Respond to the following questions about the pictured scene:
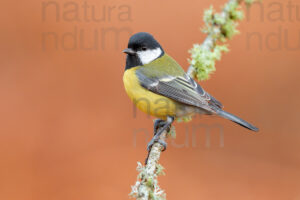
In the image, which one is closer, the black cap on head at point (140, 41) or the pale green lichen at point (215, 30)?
the pale green lichen at point (215, 30)

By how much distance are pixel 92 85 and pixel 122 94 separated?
0.82ft

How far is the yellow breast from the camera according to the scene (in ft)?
6.95

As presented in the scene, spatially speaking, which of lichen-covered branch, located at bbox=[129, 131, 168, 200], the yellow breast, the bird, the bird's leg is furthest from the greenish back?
lichen-covered branch, located at bbox=[129, 131, 168, 200]

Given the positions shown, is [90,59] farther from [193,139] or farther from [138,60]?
[193,139]

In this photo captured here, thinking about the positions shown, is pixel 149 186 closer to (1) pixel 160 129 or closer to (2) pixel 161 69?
(1) pixel 160 129

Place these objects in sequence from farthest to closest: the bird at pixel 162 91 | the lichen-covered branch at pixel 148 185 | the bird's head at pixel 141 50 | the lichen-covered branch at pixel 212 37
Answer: the bird's head at pixel 141 50 < the bird at pixel 162 91 < the lichen-covered branch at pixel 212 37 < the lichen-covered branch at pixel 148 185

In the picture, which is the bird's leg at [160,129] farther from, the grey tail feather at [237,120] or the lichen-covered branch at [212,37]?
the grey tail feather at [237,120]

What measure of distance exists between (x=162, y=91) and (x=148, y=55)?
0.29 meters

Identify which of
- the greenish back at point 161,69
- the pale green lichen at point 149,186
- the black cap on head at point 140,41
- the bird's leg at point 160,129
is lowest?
the pale green lichen at point 149,186

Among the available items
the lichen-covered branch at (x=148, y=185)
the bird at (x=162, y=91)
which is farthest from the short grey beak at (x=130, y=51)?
the lichen-covered branch at (x=148, y=185)

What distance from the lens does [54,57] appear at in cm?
305

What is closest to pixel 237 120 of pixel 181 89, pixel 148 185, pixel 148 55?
pixel 181 89

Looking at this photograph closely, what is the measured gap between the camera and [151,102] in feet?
6.96

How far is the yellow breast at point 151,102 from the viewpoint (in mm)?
2117
